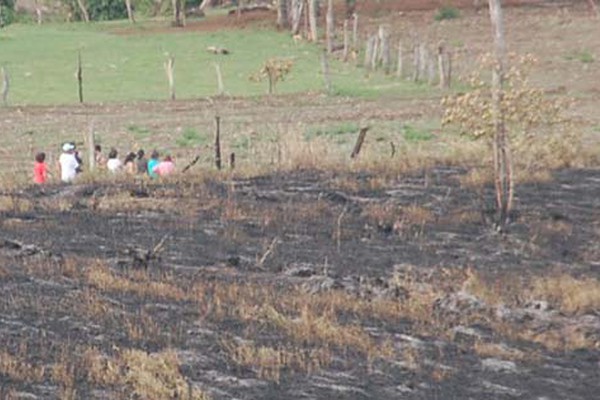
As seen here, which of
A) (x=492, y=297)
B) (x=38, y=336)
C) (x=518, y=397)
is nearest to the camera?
(x=518, y=397)

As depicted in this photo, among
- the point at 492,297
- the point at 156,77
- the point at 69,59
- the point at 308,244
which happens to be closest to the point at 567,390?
the point at 492,297

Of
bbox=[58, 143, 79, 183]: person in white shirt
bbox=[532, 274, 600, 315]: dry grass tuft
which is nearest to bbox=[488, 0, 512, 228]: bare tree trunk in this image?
bbox=[532, 274, 600, 315]: dry grass tuft

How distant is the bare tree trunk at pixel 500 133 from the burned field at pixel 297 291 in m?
0.33

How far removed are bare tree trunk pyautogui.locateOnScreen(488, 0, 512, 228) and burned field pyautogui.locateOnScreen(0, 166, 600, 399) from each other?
1.08 ft

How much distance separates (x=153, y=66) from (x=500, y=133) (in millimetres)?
39957

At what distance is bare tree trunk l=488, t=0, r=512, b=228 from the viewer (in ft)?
61.5

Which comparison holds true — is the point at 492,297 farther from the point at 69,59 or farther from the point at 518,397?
the point at 69,59

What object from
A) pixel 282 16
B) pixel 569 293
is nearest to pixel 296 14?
pixel 282 16

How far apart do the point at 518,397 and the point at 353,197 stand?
9241mm

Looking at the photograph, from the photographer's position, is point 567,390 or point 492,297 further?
point 492,297

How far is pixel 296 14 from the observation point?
70.9m

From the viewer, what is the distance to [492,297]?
14.4 meters

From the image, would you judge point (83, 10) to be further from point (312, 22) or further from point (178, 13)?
point (312, 22)

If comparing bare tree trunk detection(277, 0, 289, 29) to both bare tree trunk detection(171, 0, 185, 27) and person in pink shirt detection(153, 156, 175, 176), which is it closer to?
bare tree trunk detection(171, 0, 185, 27)
